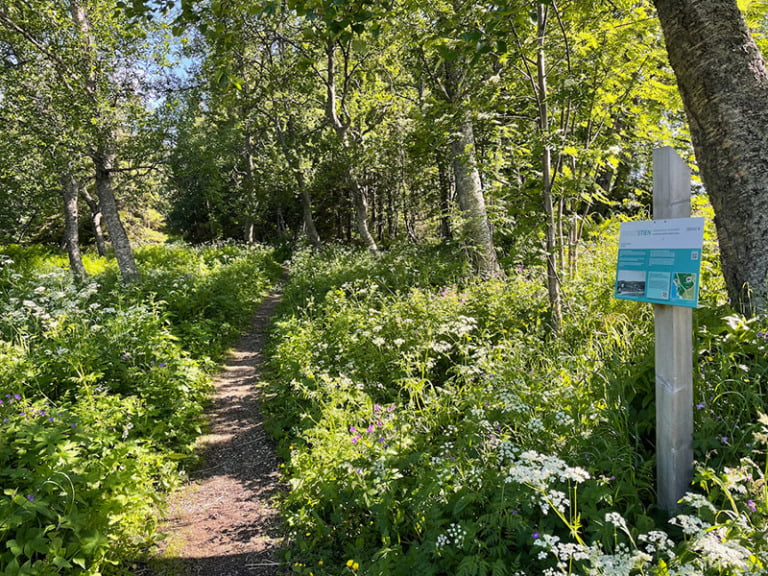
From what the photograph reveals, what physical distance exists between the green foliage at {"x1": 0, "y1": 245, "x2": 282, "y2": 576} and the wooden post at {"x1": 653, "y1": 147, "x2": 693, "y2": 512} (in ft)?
12.0

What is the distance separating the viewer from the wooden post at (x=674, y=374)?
218 cm

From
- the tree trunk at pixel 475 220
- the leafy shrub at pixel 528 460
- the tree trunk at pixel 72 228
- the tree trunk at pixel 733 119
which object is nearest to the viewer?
the leafy shrub at pixel 528 460

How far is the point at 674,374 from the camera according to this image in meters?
2.19

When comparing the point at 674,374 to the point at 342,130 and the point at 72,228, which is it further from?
the point at 72,228

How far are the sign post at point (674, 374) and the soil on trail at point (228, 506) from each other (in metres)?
2.81

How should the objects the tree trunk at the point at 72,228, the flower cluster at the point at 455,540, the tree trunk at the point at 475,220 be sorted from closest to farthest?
1. the flower cluster at the point at 455,540
2. the tree trunk at the point at 475,220
3. the tree trunk at the point at 72,228

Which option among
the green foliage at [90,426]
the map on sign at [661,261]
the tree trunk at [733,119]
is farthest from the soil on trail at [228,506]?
the tree trunk at [733,119]

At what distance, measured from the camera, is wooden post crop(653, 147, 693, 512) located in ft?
7.16

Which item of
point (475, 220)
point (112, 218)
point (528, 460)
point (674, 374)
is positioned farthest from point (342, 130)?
point (528, 460)

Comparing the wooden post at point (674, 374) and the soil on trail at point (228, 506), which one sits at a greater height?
the wooden post at point (674, 374)

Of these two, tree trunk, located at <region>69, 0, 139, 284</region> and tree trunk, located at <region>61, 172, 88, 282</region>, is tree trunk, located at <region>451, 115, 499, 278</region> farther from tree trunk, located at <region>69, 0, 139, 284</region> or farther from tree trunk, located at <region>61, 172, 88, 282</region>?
tree trunk, located at <region>61, 172, 88, 282</region>

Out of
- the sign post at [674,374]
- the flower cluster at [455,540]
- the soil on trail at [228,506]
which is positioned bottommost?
the soil on trail at [228,506]

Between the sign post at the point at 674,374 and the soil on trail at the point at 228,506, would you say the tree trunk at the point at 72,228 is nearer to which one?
the soil on trail at the point at 228,506

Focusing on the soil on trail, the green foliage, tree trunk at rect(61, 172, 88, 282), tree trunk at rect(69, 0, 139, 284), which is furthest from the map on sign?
tree trunk at rect(61, 172, 88, 282)
